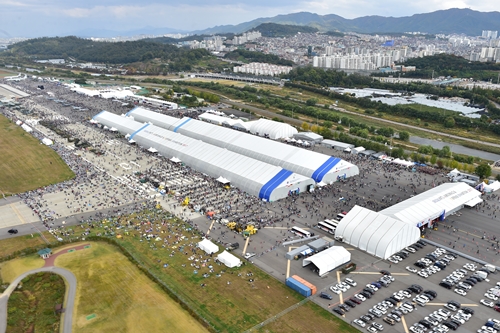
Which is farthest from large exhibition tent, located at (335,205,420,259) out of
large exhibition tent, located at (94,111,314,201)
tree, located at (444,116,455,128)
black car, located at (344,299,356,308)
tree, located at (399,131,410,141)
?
tree, located at (444,116,455,128)

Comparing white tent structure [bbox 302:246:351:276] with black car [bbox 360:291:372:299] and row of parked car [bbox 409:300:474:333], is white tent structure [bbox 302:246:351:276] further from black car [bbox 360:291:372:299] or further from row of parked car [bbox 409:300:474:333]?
row of parked car [bbox 409:300:474:333]

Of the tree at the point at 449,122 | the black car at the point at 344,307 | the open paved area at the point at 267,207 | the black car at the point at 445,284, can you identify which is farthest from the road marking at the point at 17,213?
the tree at the point at 449,122

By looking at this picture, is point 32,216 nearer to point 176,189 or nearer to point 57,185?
point 57,185

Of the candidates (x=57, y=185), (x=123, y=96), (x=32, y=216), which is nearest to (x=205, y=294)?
(x=32, y=216)

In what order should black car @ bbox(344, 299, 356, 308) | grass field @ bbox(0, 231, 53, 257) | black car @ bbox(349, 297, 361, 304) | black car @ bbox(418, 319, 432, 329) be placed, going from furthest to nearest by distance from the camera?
grass field @ bbox(0, 231, 53, 257) → black car @ bbox(349, 297, 361, 304) → black car @ bbox(344, 299, 356, 308) → black car @ bbox(418, 319, 432, 329)

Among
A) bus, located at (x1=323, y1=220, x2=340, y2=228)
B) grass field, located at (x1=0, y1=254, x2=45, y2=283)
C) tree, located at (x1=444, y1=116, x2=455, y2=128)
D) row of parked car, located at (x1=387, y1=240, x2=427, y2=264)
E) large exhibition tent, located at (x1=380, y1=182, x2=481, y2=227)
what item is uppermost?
large exhibition tent, located at (x1=380, y1=182, x2=481, y2=227)

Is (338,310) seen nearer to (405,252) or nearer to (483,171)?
(405,252)
